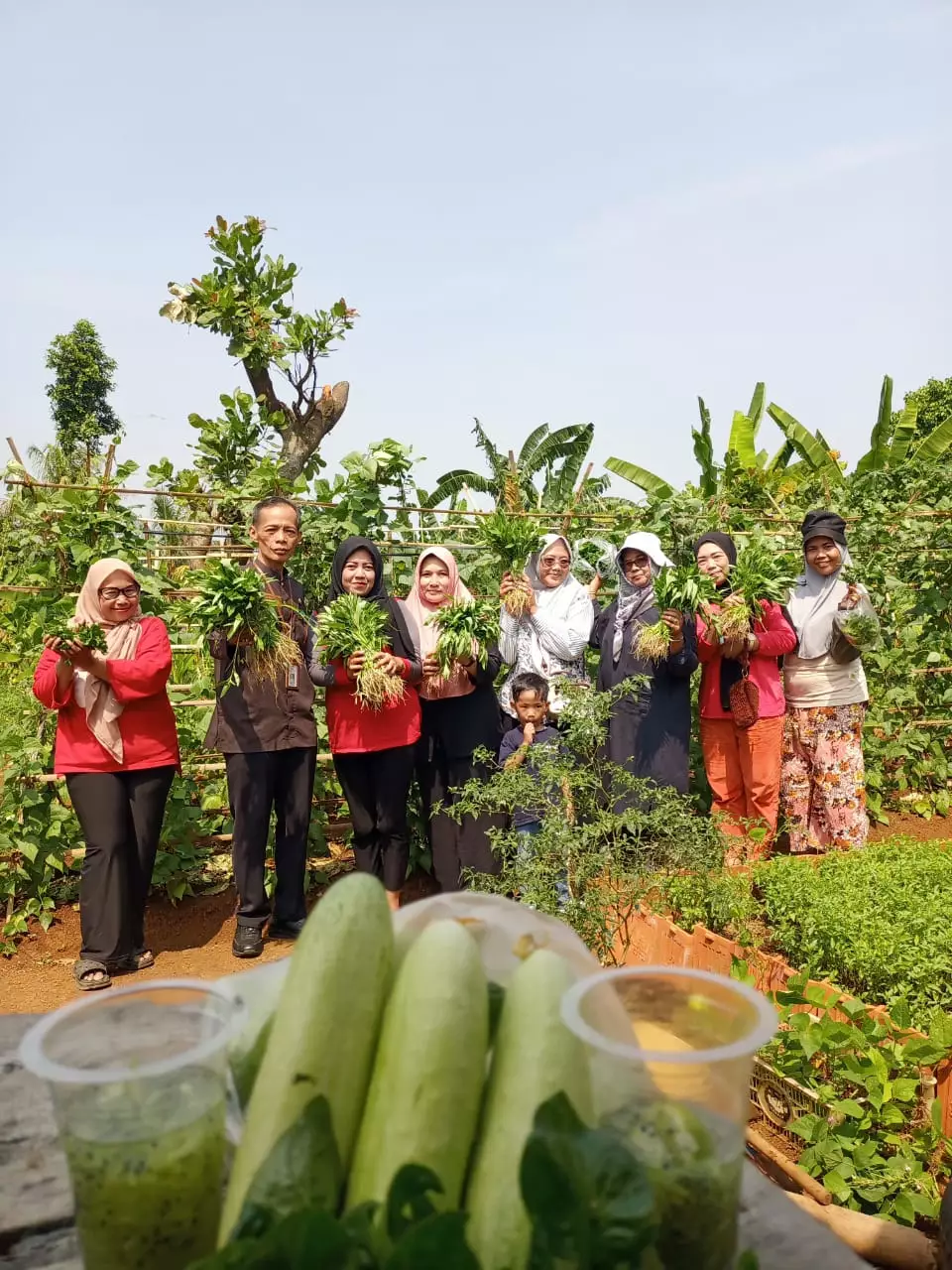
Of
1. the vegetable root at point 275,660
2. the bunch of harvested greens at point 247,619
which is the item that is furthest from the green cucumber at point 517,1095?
the vegetable root at point 275,660

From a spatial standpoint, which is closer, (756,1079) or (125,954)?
(756,1079)

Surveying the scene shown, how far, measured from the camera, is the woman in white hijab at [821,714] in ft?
19.6

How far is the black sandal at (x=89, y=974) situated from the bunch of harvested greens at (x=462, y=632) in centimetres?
247

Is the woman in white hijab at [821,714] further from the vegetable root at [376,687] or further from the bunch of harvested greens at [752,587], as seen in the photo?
the vegetable root at [376,687]

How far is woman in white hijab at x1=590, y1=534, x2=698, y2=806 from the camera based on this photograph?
5.55m

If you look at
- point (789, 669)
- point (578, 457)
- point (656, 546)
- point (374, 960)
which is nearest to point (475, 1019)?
point (374, 960)

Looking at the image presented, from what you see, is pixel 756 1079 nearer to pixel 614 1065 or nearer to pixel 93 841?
pixel 614 1065

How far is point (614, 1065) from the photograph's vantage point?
92 centimetres

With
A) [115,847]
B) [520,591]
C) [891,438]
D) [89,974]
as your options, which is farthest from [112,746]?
[891,438]

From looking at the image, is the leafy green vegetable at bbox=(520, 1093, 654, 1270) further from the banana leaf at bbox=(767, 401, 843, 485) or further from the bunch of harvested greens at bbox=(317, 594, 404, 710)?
the banana leaf at bbox=(767, 401, 843, 485)

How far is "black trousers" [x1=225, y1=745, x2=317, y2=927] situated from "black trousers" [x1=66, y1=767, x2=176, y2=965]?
433 mm

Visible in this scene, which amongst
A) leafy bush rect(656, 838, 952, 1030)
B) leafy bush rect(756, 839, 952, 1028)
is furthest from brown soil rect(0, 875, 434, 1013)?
leafy bush rect(756, 839, 952, 1028)

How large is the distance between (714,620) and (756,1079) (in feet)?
9.54

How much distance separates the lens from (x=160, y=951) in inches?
225
